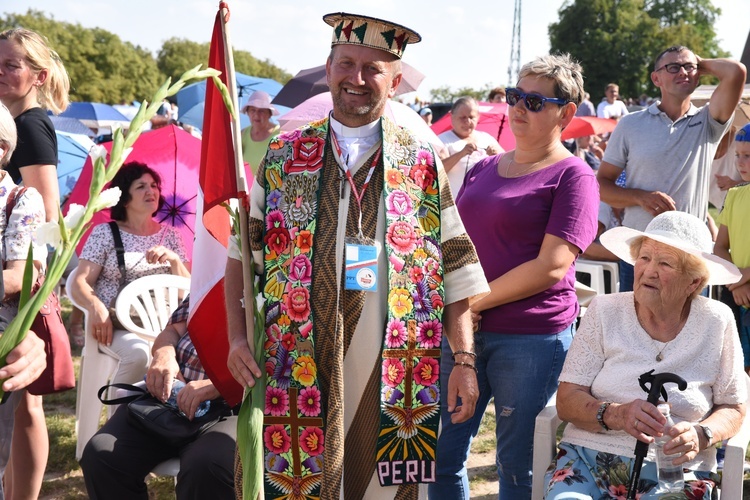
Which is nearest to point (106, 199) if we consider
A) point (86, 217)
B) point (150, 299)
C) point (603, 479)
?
point (86, 217)

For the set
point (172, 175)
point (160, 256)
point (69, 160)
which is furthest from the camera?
point (69, 160)

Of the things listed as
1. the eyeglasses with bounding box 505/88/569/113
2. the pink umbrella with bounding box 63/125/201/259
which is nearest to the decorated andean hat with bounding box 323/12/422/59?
the eyeglasses with bounding box 505/88/569/113

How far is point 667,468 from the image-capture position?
8.82 ft

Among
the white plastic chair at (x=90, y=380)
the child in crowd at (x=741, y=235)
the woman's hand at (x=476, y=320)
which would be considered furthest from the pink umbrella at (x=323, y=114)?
the woman's hand at (x=476, y=320)

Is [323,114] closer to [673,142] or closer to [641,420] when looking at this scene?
[673,142]

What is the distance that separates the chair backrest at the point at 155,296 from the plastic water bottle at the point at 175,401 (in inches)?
49.6

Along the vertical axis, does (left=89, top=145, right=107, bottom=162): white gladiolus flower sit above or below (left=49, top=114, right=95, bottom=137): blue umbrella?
Result: below

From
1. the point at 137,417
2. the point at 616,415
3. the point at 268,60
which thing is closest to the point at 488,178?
the point at 616,415

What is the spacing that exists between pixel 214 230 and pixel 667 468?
5.56 ft

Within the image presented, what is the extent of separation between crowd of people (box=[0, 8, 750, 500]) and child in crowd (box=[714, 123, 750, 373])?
3 cm

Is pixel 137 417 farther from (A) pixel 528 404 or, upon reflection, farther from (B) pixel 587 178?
(B) pixel 587 178

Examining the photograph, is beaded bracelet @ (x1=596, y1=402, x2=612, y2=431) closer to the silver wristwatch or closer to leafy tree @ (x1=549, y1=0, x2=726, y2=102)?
the silver wristwatch

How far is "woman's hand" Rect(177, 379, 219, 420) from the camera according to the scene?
318cm

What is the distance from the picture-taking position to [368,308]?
8.13 ft
